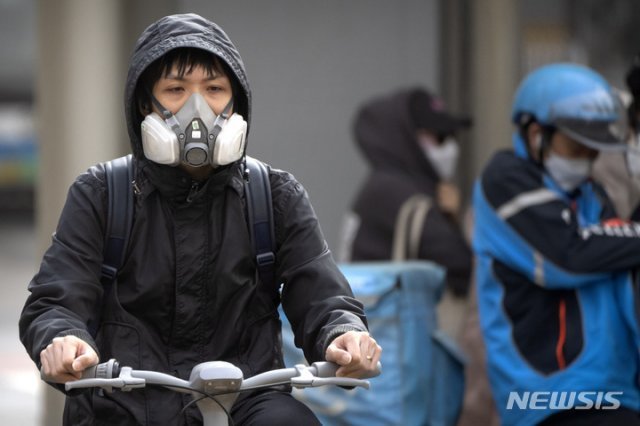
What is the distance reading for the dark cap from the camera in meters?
7.41

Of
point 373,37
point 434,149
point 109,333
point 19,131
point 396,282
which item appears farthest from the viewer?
point 19,131

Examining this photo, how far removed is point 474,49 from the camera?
29.0 feet

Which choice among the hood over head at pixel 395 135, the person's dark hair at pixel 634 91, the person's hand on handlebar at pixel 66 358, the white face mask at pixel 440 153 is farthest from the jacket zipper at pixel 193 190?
the white face mask at pixel 440 153

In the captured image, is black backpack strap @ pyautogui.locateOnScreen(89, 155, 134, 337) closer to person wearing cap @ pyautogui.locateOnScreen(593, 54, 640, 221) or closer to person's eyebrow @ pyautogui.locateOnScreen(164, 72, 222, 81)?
person's eyebrow @ pyautogui.locateOnScreen(164, 72, 222, 81)

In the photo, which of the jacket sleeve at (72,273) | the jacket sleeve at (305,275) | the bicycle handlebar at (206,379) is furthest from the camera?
the jacket sleeve at (305,275)

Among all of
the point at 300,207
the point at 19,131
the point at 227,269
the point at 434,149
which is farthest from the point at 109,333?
the point at 19,131

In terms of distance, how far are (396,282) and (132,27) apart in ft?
8.43

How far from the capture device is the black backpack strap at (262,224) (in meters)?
3.56

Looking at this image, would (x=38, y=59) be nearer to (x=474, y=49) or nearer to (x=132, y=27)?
(x=132, y=27)

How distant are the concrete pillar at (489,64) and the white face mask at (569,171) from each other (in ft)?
12.5

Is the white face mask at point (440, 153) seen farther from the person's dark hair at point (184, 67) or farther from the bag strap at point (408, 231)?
the person's dark hair at point (184, 67)

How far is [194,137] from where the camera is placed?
11.2 ft

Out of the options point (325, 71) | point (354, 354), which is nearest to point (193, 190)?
point (354, 354)

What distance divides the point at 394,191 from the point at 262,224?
3.56 m
